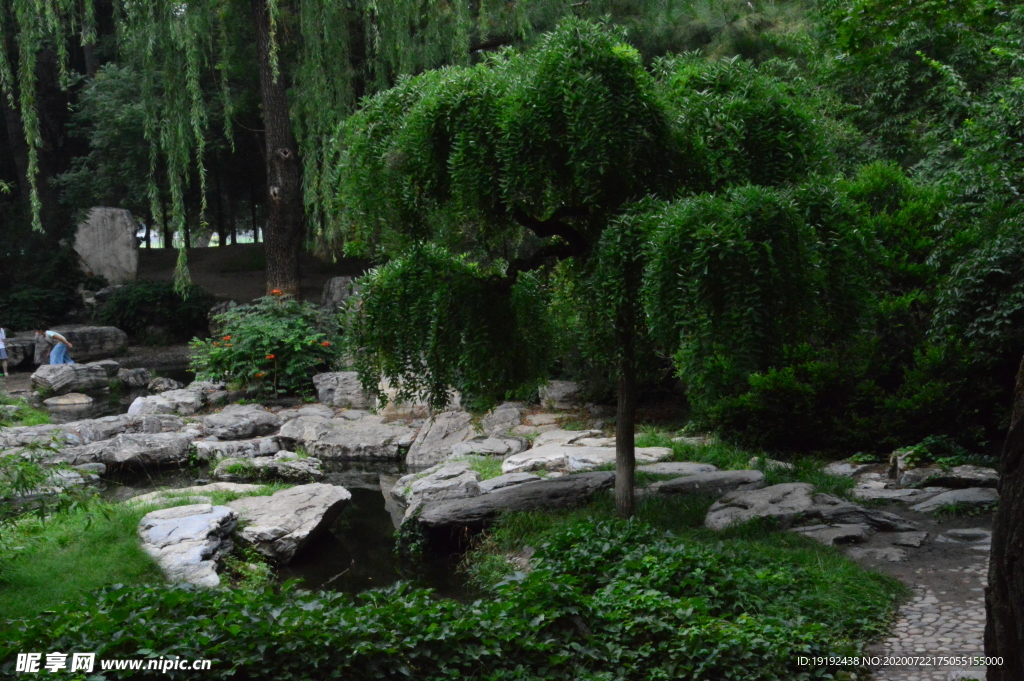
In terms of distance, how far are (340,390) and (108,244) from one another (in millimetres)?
14848

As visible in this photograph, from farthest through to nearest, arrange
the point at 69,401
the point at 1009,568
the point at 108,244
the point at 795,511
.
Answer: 1. the point at 108,244
2. the point at 69,401
3. the point at 795,511
4. the point at 1009,568

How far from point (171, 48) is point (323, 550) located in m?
7.09

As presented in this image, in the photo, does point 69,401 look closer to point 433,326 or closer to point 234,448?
point 234,448

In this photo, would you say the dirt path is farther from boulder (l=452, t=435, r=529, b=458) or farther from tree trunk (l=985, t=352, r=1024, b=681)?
boulder (l=452, t=435, r=529, b=458)

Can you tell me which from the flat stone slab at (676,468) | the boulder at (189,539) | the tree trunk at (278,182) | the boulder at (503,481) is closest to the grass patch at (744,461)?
the flat stone slab at (676,468)

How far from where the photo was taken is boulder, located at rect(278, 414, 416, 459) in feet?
37.7

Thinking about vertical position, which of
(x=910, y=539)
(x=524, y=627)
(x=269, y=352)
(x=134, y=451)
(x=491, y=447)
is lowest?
(x=910, y=539)

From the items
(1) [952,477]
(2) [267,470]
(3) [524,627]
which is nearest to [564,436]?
(2) [267,470]

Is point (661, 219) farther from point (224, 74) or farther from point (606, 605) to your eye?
point (224, 74)

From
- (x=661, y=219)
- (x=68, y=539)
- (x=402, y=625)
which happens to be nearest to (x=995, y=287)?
(x=661, y=219)

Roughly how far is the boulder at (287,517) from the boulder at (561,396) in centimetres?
455

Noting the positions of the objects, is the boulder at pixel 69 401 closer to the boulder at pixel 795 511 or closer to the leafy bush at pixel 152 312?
the leafy bush at pixel 152 312

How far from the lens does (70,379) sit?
16.1 m

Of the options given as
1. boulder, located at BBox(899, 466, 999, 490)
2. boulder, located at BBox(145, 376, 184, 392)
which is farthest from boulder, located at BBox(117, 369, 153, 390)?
boulder, located at BBox(899, 466, 999, 490)
